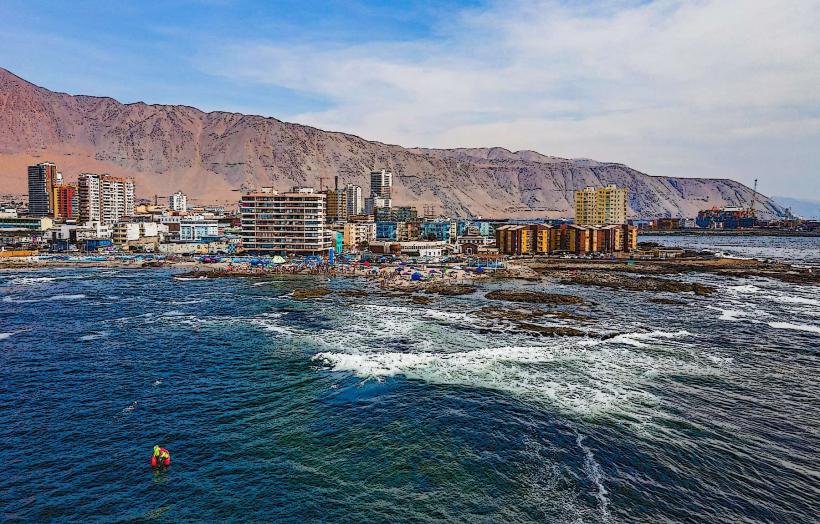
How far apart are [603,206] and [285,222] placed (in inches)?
4770

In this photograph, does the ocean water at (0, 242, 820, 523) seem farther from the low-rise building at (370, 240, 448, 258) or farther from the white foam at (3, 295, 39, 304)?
the low-rise building at (370, 240, 448, 258)

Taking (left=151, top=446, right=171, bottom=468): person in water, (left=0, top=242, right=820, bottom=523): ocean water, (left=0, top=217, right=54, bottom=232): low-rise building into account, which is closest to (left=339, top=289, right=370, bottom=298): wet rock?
(left=0, top=242, right=820, bottom=523): ocean water

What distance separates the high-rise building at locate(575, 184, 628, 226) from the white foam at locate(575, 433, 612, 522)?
169 metres

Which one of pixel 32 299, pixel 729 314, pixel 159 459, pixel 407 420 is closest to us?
pixel 159 459

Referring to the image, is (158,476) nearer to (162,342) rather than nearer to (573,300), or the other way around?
(162,342)

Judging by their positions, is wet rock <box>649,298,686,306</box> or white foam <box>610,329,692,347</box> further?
wet rock <box>649,298,686,306</box>

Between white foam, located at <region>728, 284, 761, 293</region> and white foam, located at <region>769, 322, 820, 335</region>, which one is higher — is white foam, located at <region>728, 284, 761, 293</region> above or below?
above

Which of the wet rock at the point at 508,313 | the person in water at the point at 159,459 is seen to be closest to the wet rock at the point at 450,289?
the wet rock at the point at 508,313

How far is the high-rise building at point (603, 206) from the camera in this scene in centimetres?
→ 19150

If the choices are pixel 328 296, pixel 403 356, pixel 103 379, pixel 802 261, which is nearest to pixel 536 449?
pixel 403 356

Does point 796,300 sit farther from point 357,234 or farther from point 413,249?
point 357,234

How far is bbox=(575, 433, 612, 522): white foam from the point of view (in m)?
23.1

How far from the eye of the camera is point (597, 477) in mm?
25891

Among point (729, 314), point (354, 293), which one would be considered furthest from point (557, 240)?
point (354, 293)
